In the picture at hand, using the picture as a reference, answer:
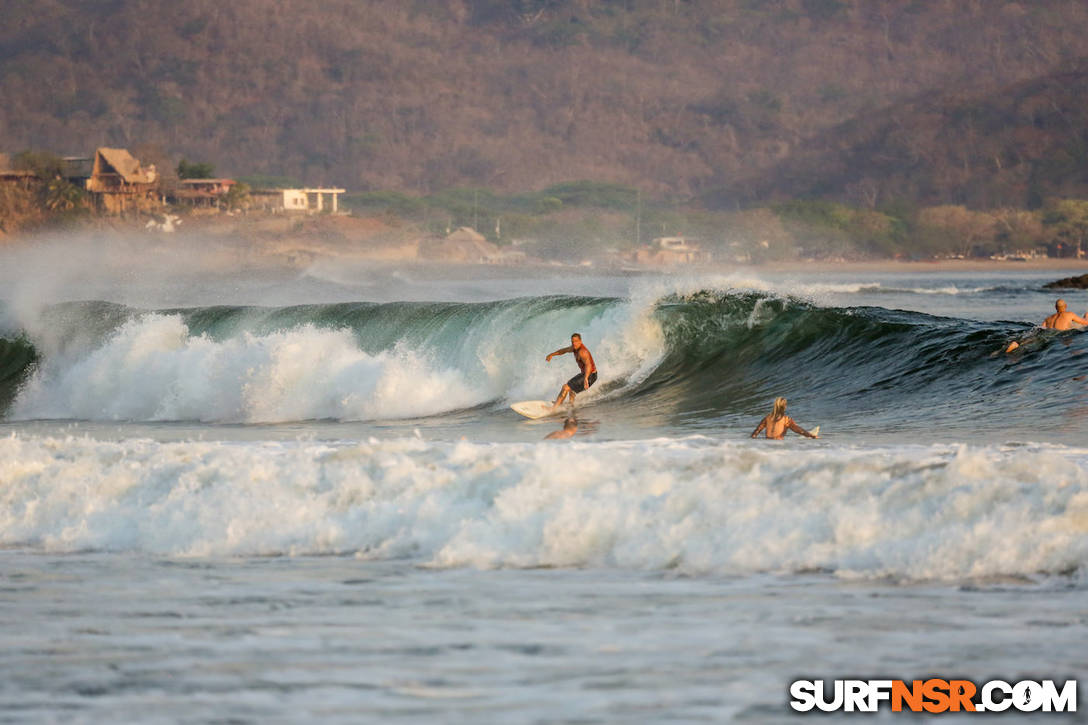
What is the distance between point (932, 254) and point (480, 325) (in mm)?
164692

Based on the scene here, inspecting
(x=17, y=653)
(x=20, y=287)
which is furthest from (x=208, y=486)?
(x=20, y=287)

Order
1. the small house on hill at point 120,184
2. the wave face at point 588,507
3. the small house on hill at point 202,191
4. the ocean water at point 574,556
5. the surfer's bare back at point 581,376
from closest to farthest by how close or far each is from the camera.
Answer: the ocean water at point 574,556 < the wave face at point 588,507 < the surfer's bare back at point 581,376 < the small house on hill at point 120,184 < the small house on hill at point 202,191

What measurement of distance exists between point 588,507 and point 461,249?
171472mm

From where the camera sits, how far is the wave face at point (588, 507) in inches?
369

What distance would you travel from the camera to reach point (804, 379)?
2056cm

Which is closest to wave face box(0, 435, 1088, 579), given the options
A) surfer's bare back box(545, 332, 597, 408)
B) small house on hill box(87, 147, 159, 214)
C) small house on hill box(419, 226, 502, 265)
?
surfer's bare back box(545, 332, 597, 408)

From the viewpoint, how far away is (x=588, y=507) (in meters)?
10.5

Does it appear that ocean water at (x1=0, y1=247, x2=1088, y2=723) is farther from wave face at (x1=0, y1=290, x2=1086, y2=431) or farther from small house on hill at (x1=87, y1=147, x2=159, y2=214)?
small house on hill at (x1=87, y1=147, x2=159, y2=214)

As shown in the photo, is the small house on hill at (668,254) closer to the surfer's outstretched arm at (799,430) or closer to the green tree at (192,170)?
the green tree at (192,170)

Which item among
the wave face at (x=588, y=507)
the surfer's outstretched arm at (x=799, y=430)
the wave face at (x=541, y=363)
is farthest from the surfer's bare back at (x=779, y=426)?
the wave face at (x=541, y=363)

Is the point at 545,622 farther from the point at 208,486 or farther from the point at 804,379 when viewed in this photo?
the point at 804,379

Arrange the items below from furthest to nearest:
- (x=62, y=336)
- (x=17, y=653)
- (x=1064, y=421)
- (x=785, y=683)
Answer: (x=62, y=336) → (x=1064, y=421) → (x=17, y=653) → (x=785, y=683)

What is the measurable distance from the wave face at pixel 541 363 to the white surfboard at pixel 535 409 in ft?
3.42

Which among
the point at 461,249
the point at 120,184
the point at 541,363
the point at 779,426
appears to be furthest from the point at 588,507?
the point at 461,249
